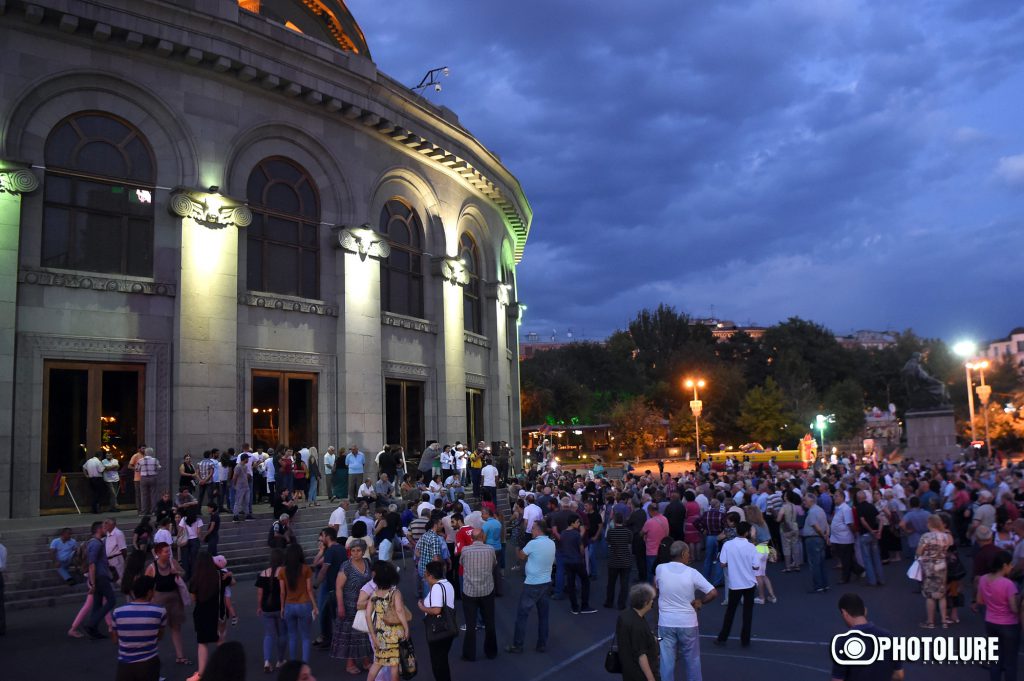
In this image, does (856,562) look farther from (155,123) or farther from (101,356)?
(155,123)

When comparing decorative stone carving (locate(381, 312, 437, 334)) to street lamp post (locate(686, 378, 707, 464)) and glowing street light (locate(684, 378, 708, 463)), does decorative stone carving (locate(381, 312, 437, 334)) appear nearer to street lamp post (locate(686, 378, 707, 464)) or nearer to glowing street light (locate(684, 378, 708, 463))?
street lamp post (locate(686, 378, 707, 464))

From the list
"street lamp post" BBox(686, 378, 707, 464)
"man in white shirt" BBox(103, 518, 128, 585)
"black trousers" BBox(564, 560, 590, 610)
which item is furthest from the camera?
"street lamp post" BBox(686, 378, 707, 464)

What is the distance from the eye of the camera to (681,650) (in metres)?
8.27

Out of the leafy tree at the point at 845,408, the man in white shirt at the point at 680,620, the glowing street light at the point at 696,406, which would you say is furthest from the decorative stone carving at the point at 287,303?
the leafy tree at the point at 845,408

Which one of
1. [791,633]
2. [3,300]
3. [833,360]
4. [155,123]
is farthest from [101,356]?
[833,360]

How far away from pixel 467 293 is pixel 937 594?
22672 millimetres

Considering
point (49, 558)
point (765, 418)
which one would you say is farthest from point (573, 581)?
point (765, 418)

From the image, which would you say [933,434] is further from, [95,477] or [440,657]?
[440,657]

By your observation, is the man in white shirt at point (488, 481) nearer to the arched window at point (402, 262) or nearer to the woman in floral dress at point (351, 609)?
the arched window at point (402, 262)

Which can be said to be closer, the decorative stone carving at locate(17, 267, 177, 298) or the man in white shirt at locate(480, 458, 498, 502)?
the decorative stone carving at locate(17, 267, 177, 298)

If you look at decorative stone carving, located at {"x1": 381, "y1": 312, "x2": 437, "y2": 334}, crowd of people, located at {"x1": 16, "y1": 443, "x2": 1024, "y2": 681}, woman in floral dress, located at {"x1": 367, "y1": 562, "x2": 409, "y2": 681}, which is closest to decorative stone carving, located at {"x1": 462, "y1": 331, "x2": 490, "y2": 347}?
decorative stone carving, located at {"x1": 381, "y1": 312, "x2": 437, "y2": 334}

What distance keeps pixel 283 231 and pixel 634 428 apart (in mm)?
41183

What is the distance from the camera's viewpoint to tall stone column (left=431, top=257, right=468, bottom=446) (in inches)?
1109

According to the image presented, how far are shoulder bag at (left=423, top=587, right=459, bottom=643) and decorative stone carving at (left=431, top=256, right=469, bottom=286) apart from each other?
20567 mm
